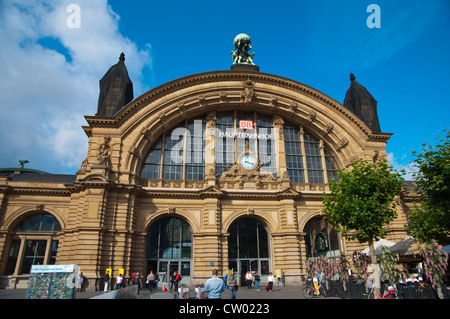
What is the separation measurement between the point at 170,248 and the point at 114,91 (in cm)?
1661

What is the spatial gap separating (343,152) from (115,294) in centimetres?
2895

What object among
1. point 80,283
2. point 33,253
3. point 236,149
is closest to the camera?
point 80,283

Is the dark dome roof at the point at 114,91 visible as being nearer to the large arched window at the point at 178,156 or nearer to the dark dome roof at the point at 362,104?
the large arched window at the point at 178,156

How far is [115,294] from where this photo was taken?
7.98 m

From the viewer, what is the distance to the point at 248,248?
27938 mm

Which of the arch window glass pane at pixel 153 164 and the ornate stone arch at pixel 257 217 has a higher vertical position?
the arch window glass pane at pixel 153 164

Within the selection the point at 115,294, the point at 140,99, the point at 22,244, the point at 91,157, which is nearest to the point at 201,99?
the point at 140,99

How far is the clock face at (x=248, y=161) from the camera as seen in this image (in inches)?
1200

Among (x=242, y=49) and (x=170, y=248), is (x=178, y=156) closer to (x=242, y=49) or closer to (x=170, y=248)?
(x=170, y=248)

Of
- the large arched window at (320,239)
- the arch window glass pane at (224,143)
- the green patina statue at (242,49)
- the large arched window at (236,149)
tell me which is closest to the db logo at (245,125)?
the large arched window at (236,149)

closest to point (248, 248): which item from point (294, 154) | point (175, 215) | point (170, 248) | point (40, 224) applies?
point (170, 248)

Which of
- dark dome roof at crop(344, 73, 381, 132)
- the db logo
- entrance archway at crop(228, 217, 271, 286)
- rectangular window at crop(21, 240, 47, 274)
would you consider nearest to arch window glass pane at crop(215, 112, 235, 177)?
the db logo

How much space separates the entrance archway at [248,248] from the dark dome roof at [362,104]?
17.0m
